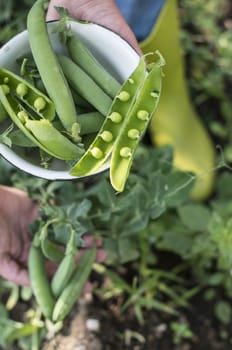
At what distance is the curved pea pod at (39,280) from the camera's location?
3.82 ft

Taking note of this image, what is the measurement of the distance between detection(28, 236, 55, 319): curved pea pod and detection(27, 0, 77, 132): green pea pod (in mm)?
307

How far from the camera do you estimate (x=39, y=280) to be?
1.19 meters

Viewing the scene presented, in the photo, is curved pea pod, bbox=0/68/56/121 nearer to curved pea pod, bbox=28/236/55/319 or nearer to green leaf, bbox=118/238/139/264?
curved pea pod, bbox=28/236/55/319

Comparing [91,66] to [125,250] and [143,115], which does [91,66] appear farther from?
[125,250]

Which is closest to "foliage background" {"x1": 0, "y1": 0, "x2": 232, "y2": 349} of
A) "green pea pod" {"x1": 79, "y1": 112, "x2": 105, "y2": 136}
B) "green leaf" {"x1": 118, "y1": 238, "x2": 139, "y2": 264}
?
"green leaf" {"x1": 118, "y1": 238, "x2": 139, "y2": 264}

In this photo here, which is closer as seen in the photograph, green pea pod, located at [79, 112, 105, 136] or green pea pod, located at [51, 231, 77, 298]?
green pea pod, located at [79, 112, 105, 136]

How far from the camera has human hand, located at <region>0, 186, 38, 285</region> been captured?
4.11 feet

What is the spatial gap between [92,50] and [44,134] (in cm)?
21

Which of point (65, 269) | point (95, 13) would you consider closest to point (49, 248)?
point (65, 269)

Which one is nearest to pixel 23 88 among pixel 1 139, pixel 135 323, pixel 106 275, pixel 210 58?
pixel 1 139

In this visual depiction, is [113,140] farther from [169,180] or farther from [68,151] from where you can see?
[169,180]

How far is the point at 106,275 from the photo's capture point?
151 cm

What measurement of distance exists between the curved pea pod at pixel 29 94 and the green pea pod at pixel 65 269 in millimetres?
237

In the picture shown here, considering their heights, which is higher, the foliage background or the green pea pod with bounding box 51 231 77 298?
the green pea pod with bounding box 51 231 77 298
